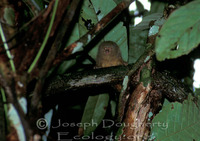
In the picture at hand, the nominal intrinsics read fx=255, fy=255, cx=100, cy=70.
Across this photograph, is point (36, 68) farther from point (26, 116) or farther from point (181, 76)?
point (181, 76)

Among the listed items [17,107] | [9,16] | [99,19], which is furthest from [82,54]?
[17,107]

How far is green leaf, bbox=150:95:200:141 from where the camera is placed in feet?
5.62

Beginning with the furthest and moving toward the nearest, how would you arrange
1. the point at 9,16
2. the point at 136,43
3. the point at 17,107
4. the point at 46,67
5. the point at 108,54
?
the point at 108,54 → the point at 136,43 → the point at 9,16 → the point at 46,67 → the point at 17,107

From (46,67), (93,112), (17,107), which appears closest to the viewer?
(17,107)

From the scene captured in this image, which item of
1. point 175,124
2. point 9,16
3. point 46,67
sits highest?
point 9,16

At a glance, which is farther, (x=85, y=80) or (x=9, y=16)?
(x=85, y=80)

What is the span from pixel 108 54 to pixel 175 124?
1.35 m

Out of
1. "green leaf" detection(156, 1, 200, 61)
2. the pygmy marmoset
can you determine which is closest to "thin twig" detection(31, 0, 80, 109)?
"green leaf" detection(156, 1, 200, 61)

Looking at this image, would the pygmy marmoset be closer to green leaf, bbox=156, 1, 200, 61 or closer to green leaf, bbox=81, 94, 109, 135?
green leaf, bbox=81, 94, 109, 135

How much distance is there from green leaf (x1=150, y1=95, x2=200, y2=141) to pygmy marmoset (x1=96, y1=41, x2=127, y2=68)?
0.79 m

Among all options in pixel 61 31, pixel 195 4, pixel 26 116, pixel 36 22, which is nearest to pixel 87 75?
pixel 61 31

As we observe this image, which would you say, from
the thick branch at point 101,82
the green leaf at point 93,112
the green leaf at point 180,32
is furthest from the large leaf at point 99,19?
the green leaf at point 180,32

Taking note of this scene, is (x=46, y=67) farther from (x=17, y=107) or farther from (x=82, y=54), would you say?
(x=82, y=54)

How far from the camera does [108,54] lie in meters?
2.89
